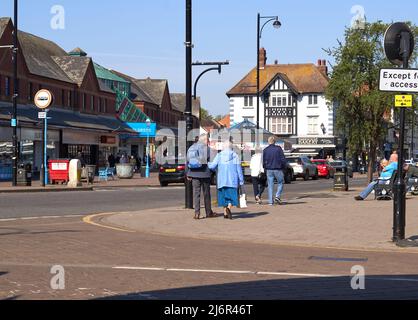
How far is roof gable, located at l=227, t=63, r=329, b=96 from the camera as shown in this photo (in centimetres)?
8475

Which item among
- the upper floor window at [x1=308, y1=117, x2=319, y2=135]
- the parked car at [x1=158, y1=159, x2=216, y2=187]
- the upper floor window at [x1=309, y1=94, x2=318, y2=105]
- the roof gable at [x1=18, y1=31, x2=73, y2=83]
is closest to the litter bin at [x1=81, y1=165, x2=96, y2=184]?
the parked car at [x1=158, y1=159, x2=216, y2=187]

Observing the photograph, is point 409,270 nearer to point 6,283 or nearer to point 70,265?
point 70,265

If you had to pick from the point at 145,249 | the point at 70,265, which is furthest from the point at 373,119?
the point at 70,265

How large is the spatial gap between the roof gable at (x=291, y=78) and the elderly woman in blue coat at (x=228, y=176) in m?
69.6

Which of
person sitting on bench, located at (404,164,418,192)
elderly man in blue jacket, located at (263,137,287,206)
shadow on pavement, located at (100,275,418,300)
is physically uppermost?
elderly man in blue jacket, located at (263,137,287,206)

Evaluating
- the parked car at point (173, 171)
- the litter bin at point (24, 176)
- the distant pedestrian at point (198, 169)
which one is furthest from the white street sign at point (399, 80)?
the litter bin at point (24, 176)

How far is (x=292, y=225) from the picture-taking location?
14.5 metres

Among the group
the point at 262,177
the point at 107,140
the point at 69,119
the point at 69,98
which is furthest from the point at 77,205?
the point at 69,98

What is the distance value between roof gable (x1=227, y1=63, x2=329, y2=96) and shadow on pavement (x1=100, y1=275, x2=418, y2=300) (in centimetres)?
7686

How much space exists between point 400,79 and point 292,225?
4443mm

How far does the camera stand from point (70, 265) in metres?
9.21

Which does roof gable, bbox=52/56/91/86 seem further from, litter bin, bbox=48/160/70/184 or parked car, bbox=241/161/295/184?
litter bin, bbox=48/160/70/184

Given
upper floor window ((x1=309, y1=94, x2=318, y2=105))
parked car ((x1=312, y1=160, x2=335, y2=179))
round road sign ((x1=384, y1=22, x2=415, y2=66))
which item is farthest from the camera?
upper floor window ((x1=309, y1=94, x2=318, y2=105))
